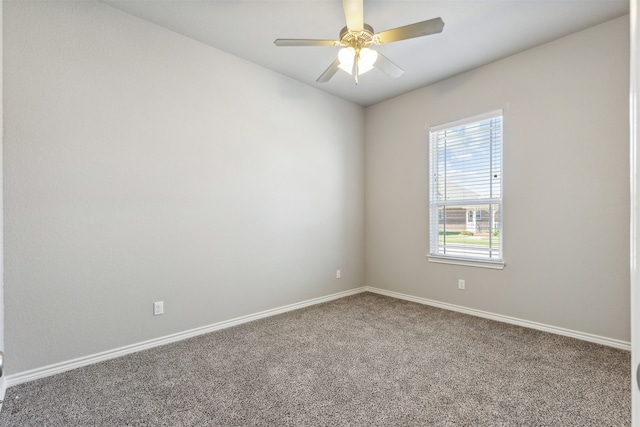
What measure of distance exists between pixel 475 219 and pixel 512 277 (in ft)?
2.34

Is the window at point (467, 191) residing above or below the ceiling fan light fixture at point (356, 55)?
below

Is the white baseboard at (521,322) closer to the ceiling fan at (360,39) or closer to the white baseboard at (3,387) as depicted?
the ceiling fan at (360,39)

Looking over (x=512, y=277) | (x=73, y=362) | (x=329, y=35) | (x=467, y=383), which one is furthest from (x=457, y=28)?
(x=73, y=362)

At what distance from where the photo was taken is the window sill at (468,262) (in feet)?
11.4

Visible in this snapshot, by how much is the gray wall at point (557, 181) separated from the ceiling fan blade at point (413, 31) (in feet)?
5.44

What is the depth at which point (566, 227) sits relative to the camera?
119 inches

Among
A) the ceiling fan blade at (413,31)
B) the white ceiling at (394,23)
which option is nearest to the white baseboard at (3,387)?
the white ceiling at (394,23)

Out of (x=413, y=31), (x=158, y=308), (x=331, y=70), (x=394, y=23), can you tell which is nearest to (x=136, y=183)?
(x=158, y=308)

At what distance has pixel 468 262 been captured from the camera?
146 inches

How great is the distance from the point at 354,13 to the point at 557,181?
2398 mm

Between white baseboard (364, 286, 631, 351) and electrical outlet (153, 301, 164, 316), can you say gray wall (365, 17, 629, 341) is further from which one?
electrical outlet (153, 301, 164, 316)

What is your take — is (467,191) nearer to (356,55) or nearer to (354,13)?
(356,55)

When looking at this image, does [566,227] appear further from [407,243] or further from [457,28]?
[457,28]

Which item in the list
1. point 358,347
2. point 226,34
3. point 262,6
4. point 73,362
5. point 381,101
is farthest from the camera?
point 381,101
